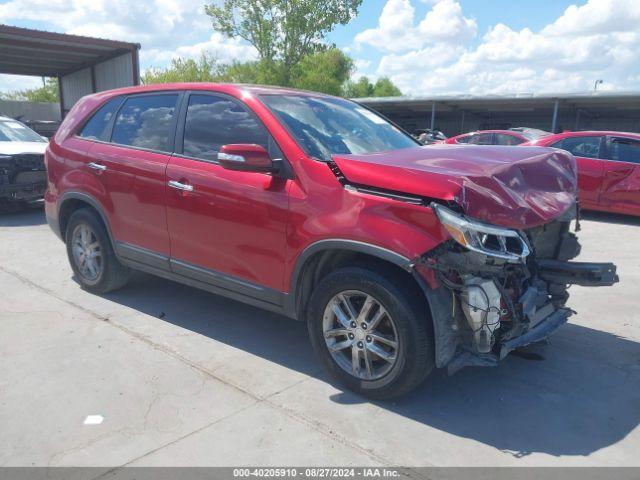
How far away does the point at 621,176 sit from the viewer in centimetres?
930

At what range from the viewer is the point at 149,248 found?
463 centimetres

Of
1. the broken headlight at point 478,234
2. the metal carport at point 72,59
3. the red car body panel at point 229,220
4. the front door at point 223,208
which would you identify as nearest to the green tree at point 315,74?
the metal carport at point 72,59

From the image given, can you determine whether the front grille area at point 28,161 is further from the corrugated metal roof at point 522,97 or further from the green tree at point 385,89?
the green tree at point 385,89

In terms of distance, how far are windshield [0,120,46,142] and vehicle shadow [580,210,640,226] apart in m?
10.4

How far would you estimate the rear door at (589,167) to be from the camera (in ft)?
31.2

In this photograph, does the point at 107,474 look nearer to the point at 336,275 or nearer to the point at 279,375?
the point at 279,375

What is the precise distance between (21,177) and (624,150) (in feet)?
33.6

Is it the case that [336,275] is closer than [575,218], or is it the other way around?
[336,275]

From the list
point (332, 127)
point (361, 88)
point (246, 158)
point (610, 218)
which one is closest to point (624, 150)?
point (610, 218)

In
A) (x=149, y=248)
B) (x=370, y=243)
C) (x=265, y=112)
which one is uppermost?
(x=265, y=112)

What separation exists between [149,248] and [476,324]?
2842 millimetres

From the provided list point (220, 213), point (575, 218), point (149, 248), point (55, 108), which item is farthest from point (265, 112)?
point (55, 108)

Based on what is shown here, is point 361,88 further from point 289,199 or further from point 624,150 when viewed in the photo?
point 289,199

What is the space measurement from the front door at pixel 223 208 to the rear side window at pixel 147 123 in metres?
0.19
